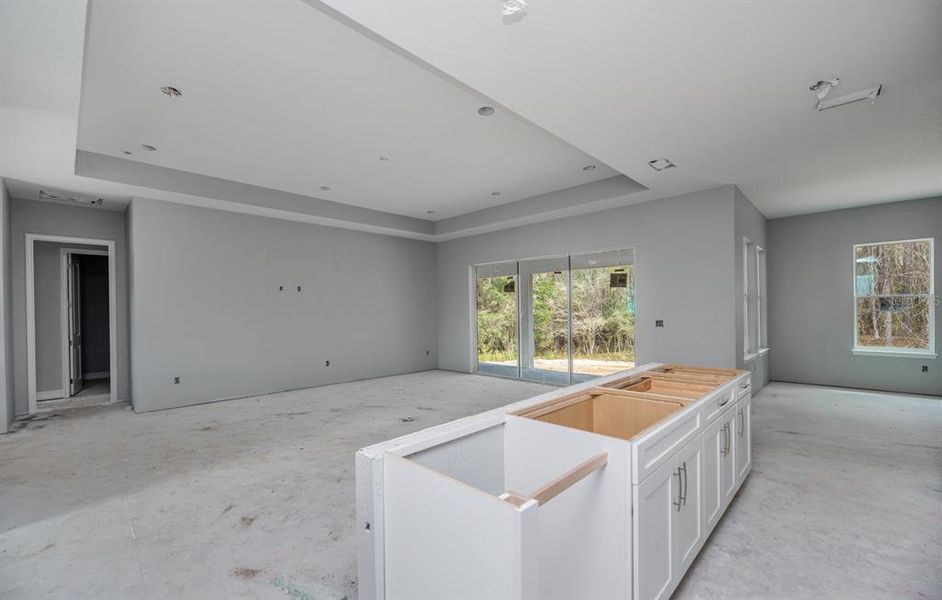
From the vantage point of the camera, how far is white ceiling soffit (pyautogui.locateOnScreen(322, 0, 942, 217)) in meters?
2.04

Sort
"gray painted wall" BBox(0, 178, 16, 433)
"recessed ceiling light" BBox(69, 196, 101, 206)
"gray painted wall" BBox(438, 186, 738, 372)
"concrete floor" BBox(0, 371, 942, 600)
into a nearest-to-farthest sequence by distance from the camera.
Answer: "concrete floor" BBox(0, 371, 942, 600)
"gray painted wall" BBox(0, 178, 16, 433)
"gray painted wall" BBox(438, 186, 738, 372)
"recessed ceiling light" BBox(69, 196, 101, 206)

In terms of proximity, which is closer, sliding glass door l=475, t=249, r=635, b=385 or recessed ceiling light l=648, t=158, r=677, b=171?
recessed ceiling light l=648, t=158, r=677, b=171

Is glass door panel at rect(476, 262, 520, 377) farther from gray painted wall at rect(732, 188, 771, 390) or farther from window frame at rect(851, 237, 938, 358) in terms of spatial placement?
window frame at rect(851, 237, 938, 358)

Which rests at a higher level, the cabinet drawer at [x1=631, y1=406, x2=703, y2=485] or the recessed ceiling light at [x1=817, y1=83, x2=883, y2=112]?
the recessed ceiling light at [x1=817, y1=83, x2=883, y2=112]

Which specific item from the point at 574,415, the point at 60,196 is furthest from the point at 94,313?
the point at 574,415

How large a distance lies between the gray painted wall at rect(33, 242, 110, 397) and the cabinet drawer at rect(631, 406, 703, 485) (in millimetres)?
7908

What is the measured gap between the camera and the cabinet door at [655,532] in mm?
1492

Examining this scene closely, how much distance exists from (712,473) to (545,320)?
4.99m

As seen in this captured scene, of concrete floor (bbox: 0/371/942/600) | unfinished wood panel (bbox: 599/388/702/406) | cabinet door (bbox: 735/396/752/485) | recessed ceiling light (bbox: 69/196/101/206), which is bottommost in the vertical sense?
concrete floor (bbox: 0/371/942/600)

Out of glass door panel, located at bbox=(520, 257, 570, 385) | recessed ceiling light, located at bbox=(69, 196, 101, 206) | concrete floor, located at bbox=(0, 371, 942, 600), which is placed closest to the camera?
concrete floor, located at bbox=(0, 371, 942, 600)

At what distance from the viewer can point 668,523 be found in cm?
172

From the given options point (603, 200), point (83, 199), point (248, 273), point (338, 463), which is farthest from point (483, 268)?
point (83, 199)

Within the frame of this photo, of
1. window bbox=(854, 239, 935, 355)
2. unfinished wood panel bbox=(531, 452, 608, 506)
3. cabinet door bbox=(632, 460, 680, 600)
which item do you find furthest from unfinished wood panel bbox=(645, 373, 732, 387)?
window bbox=(854, 239, 935, 355)

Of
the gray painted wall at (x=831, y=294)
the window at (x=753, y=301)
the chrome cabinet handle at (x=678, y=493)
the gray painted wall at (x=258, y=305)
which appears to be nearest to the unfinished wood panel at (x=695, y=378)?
the chrome cabinet handle at (x=678, y=493)
